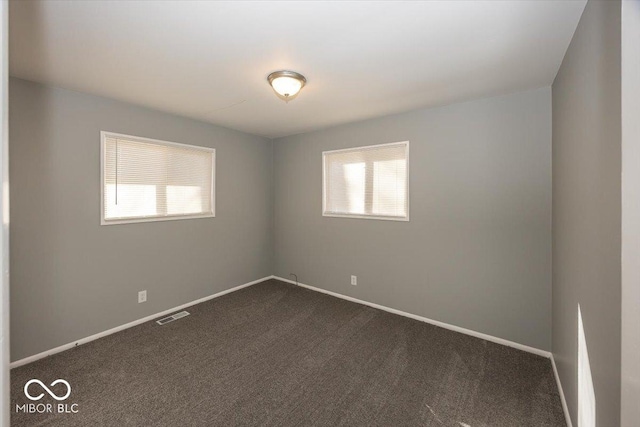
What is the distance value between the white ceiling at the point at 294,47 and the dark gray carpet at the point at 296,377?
2.44 metres

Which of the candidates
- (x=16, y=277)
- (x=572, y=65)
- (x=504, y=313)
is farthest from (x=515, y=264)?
(x=16, y=277)

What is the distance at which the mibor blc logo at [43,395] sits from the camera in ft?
5.99

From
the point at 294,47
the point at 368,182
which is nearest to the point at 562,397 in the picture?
the point at 368,182

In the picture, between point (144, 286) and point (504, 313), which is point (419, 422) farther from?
point (144, 286)

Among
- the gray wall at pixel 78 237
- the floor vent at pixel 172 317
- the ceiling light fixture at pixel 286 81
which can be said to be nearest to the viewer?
the ceiling light fixture at pixel 286 81

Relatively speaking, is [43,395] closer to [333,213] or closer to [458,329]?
[333,213]

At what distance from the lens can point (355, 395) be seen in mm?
1990

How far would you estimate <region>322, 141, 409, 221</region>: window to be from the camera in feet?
10.9

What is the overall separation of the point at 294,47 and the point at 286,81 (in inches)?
14.2

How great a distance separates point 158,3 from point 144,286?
2831 mm

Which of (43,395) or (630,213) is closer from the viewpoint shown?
(630,213)

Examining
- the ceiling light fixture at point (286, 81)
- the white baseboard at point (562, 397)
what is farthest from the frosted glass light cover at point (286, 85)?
the white baseboard at point (562, 397)

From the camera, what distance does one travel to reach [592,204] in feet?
4.36

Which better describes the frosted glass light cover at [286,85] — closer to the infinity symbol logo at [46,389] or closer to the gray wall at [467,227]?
the gray wall at [467,227]
